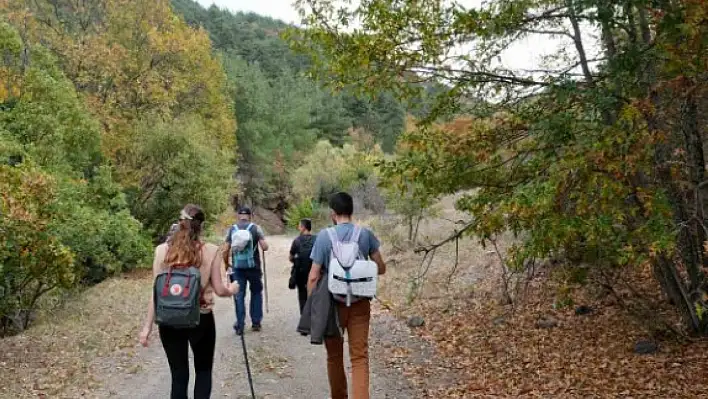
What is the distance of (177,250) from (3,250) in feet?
17.4

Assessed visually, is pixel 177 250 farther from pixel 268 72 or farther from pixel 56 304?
pixel 268 72

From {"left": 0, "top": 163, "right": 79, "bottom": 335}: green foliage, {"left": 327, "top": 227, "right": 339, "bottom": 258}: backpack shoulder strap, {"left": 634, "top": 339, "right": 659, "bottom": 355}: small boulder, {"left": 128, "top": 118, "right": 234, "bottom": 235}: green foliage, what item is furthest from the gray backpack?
{"left": 128, "top": 118, "right": 234, "bottom": 235}: green foliage

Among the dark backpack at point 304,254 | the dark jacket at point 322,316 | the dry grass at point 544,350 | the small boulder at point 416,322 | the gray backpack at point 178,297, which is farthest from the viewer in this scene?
the small boulder at point 416,322

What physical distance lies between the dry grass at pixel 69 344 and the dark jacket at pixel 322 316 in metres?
3.36

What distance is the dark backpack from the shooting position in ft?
26.9

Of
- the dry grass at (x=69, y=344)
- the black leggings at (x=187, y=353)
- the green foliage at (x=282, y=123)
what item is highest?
the green foliage at (x=282, y=123)

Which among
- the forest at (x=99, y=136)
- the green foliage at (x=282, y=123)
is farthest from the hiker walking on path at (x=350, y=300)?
the green foliage at (x=282, y=123)

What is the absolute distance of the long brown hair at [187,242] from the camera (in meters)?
4.46

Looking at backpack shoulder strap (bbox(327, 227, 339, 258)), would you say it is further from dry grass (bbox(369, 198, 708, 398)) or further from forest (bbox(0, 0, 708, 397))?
dry grass (bbox(369, 198, 708, 398))

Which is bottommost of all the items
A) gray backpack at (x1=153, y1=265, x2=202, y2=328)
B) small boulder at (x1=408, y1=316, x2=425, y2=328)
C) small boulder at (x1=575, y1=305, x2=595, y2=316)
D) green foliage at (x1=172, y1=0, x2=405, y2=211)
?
small boulder at (x1=575, y1=305, x2=595, y2=316)

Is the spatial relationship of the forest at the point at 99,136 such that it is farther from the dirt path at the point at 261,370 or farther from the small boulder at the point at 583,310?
the small boulder at the point at 583,310

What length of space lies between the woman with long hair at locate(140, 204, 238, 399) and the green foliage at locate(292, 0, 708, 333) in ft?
7.78

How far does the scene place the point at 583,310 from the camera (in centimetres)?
989

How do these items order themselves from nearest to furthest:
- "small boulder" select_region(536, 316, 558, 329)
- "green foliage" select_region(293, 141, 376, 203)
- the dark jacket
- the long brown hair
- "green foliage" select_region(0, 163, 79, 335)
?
1. the long brown hair
2. the dark jacket
3. "green foliage" select_region(0, 163, 79, 335)
4. "small boulder" select_region(536, 316, 558, 329)
5. "green foliage" select_region(293, 141, 376, 203)
